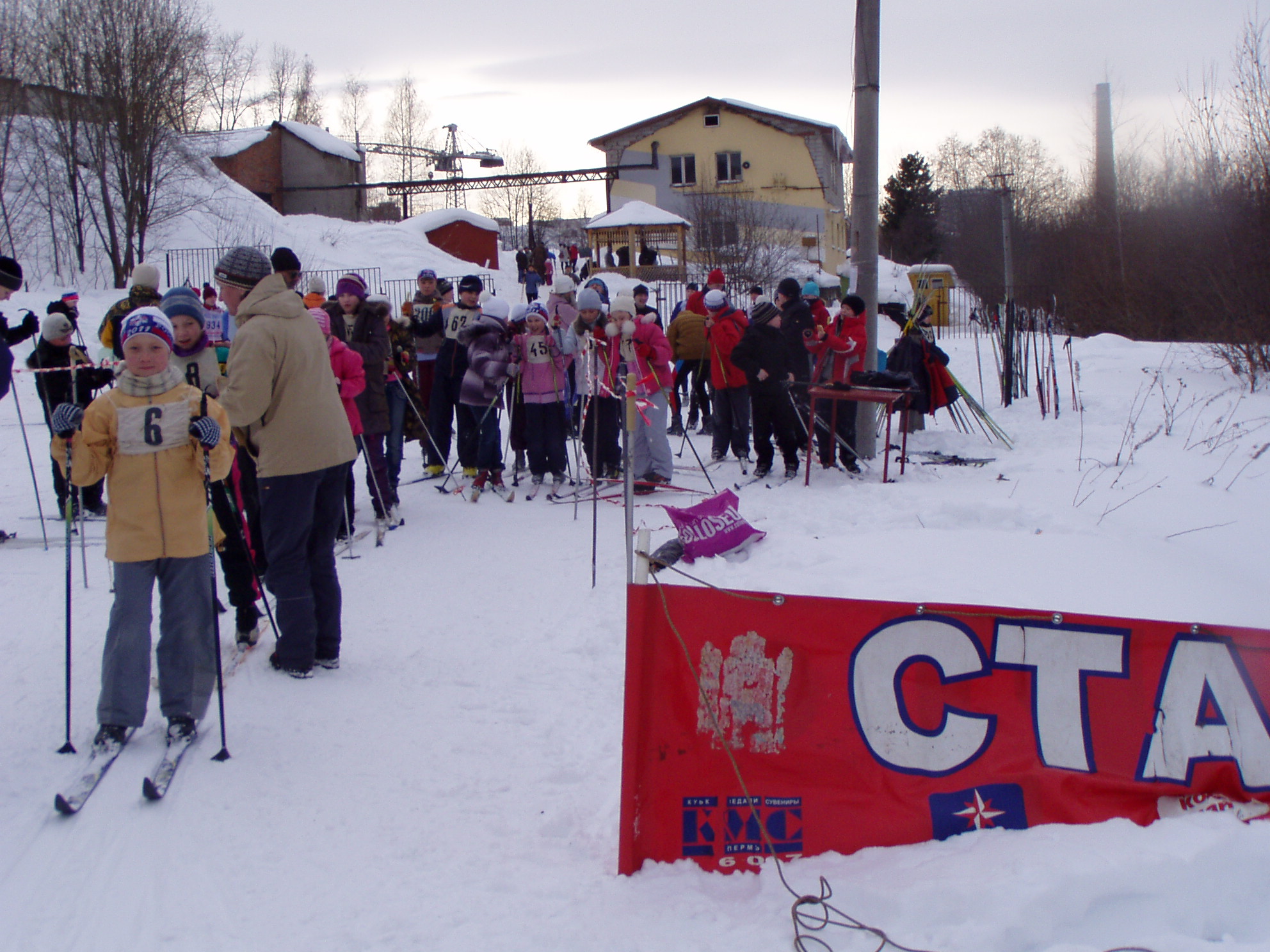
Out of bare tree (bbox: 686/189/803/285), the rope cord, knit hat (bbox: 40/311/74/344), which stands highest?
bare tree (bbox: 686/189/803/285)

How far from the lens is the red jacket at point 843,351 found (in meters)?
10.6

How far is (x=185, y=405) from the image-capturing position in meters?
4.00

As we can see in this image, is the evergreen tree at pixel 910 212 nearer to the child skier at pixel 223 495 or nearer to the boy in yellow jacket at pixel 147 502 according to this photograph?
the child skier at pixel 223 495

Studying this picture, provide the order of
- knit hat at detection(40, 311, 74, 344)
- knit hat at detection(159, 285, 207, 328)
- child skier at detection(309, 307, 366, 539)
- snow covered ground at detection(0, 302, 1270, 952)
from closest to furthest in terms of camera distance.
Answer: snow covered ground at detection(0, 302, 1270, 952) → knit hat at detection(159, 285, 207, 328) → child skier at detection(309, 307, 366, 539) → knit hat at detection(40, 311, 74, 344)

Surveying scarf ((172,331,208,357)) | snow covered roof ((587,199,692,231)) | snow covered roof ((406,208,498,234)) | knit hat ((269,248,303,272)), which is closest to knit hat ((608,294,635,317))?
knit hat ((269,248,303,272))

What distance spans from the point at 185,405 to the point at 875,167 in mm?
8391

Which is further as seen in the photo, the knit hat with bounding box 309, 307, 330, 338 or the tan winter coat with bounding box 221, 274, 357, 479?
the knit hat with bounding box 309, 307, 330, 338

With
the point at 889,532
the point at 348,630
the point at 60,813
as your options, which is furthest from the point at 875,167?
the point at 60,813

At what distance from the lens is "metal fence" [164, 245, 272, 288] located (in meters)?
25.8

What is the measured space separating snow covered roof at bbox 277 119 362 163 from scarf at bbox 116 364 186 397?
4241cm

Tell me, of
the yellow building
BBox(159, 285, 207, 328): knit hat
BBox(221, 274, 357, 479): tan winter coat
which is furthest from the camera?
the yellow building

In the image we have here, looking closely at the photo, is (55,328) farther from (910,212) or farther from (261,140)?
(910,212)

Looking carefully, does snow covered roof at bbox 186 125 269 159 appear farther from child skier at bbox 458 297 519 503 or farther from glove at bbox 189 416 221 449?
glove at bbox 189 416 221 449

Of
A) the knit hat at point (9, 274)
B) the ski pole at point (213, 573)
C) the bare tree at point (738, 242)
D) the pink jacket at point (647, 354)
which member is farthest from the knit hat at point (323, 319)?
the bare tree at point (738, 242)
